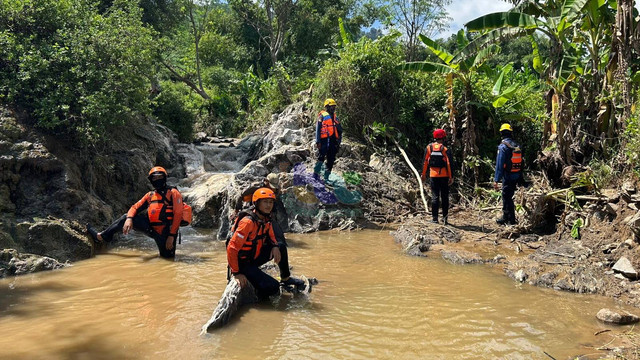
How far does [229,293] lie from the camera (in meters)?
4.55

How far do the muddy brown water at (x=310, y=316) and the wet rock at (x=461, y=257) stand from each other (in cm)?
19

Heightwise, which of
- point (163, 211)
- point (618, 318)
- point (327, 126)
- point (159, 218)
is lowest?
point (618, 318)

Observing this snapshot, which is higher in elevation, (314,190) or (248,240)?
(314,190)

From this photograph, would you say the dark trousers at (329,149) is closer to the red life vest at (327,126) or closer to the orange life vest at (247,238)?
the red life vest at (327,126)

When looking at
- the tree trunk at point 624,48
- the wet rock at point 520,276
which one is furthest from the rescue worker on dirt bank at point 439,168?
the wet rock at point 520,276

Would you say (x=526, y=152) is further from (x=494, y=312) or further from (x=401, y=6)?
(x=401, y=6)

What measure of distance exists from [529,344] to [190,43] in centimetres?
3006

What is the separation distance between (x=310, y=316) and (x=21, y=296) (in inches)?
136

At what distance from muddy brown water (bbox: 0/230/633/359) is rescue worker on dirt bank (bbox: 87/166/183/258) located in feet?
1.58

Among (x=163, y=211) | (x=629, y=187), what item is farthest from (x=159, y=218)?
(x=629, y=187)

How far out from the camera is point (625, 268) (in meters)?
5.34

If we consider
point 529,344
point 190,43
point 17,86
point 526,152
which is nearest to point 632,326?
point 529,344

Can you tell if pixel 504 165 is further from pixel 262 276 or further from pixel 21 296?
pixel 21 296

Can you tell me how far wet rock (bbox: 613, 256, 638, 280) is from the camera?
5.23m
